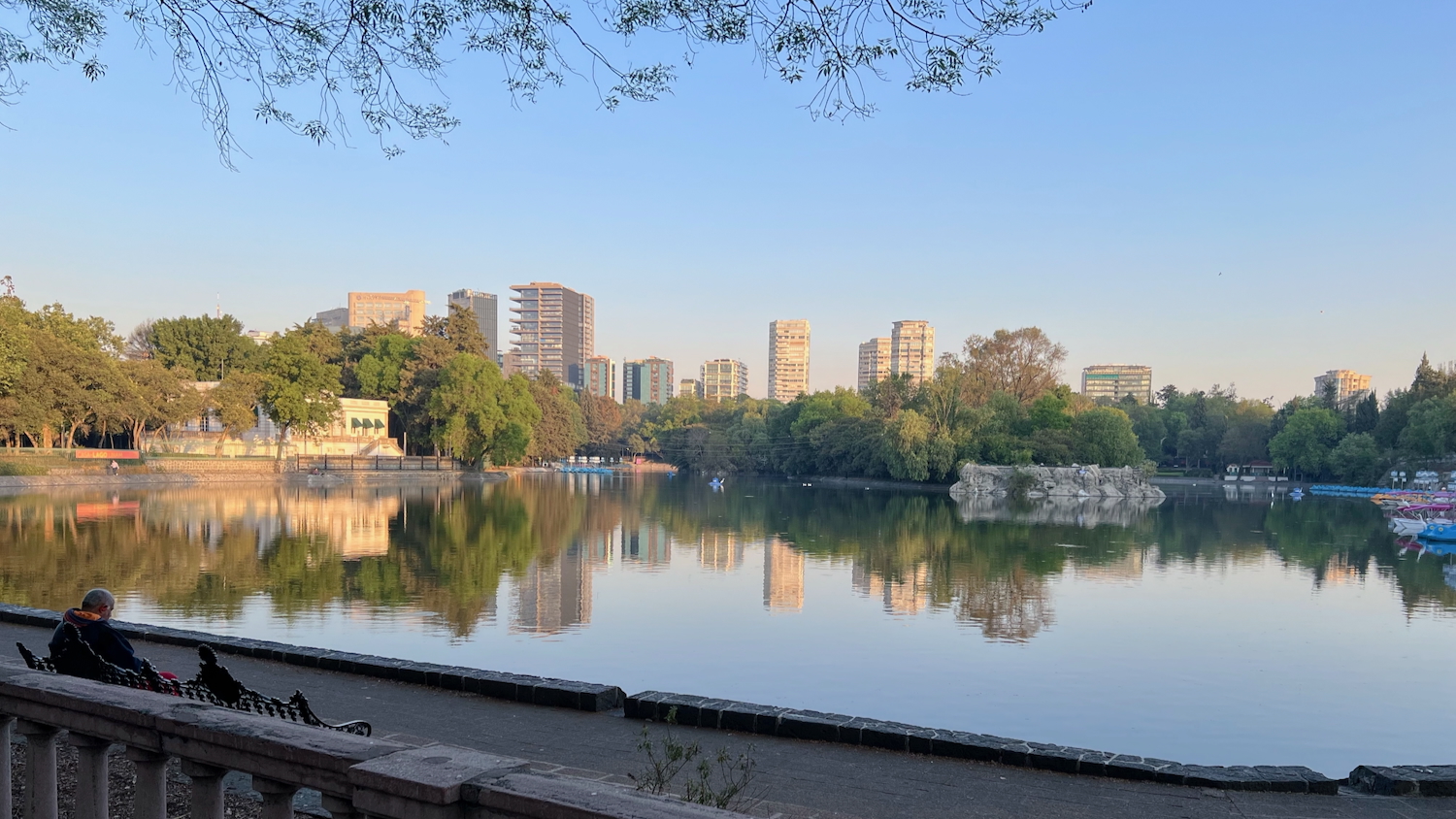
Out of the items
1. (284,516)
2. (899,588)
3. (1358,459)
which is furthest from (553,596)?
(1358,459)

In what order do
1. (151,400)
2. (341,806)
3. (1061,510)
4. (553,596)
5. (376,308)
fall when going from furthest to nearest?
(376,308) → (151,400) → (1061,510) → (553,596) → (341,806)

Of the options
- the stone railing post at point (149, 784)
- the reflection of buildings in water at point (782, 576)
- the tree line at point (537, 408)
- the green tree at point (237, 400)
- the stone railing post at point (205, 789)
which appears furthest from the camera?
the green tree at point (237, 400)

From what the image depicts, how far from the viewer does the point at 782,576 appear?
2141 centimetres

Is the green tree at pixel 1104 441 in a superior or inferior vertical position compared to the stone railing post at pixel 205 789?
superior

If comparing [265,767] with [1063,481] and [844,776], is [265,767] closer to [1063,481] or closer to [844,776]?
[844,776]

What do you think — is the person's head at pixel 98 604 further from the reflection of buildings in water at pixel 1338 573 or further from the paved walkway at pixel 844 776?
the reflection of buildings in water at pixel 1338 573

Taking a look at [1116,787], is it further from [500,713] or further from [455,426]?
[455,426]

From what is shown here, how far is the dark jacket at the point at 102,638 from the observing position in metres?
5.75

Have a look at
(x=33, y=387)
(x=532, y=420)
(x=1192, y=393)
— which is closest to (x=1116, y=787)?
(x=33, y=387)

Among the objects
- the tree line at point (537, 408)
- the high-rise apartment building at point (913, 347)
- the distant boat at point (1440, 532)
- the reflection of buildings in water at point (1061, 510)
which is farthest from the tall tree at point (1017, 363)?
the high-rise apartment building at point (913, 347)

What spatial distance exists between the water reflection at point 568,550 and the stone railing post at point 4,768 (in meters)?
10.8

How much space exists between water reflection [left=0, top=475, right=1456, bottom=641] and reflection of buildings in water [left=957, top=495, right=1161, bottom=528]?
0.50 m

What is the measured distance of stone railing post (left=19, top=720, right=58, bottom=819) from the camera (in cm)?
330

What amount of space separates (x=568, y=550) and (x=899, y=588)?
9.26 metres
